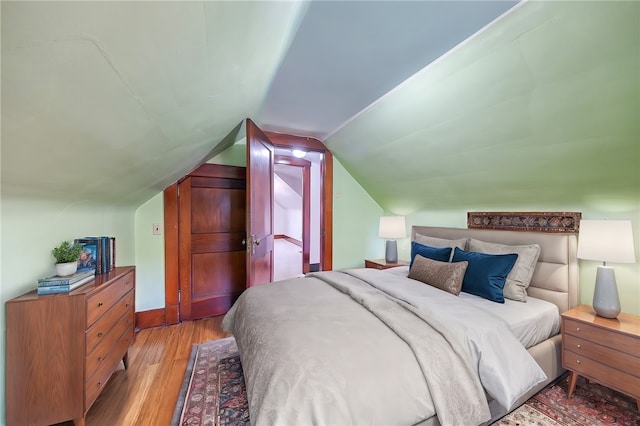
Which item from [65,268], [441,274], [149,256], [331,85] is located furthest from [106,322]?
[441,274]

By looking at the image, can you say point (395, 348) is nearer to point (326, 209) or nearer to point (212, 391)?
point (212, 391)

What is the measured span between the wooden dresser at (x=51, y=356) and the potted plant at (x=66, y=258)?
0.16 m

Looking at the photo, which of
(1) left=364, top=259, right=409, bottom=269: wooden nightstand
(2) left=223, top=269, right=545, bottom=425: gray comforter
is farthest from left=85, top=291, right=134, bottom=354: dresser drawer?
(1) left=364, top=259, right=409, bottom=269: wooden nightstand

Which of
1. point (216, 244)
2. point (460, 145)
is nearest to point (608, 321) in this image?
point (460, 145)

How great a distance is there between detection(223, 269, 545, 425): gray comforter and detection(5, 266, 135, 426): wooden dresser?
2.65 ft

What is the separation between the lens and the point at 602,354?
Result: 1.61 metres

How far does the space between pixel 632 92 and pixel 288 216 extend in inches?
338

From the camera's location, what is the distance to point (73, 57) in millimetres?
687

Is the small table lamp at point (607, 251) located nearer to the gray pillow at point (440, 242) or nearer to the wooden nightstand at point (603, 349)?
the wooden nightstand at point (603, 349)

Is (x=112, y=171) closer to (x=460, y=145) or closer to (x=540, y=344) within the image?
(x=460, y=145)

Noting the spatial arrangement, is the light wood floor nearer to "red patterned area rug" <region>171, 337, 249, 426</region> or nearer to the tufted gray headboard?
"red patterned area rug" <region>171, 337, 249, 426</region>

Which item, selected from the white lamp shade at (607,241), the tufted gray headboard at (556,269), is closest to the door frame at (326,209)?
the tufted gray headboard at (556,269)

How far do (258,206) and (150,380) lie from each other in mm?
1586

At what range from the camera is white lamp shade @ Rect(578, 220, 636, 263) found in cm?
163
